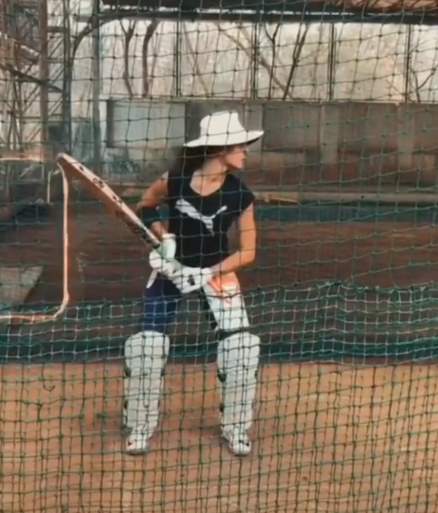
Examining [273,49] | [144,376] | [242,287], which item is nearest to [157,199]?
[144,376]

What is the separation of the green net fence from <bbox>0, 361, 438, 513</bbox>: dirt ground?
1 cm

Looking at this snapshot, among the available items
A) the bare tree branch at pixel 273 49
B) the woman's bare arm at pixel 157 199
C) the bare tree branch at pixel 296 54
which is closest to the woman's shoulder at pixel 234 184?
the woman's bare arm at pixel 157 199

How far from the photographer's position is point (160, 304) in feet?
11.6

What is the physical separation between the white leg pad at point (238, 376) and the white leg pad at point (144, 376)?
25cm

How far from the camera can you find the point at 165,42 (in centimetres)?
1043

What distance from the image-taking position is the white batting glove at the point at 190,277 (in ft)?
11.5

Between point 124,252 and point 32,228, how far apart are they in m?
1.45

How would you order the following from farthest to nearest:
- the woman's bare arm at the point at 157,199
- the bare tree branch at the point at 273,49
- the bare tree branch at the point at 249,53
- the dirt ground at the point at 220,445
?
the bare tree branch at the point at 273,49, the bare tree branch at the point at 249,53, the woman's bare arm at the point at 157,199, the dirt ground at the point at 220,445

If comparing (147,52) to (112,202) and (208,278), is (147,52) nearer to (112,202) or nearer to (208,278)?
(112,202)

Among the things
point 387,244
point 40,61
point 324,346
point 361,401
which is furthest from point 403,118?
point 361,401

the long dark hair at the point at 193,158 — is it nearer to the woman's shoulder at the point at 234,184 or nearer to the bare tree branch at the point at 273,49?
the woman's shoulder at the point at 234,184

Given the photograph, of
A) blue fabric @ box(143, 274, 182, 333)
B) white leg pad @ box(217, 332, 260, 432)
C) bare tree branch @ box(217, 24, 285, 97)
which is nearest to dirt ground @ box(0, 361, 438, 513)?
white leg pad @ box(217, 332, 260, 432)

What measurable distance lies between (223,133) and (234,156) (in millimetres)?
100

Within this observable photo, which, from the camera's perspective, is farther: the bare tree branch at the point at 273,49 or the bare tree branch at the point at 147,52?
the bare tree branch at the point at 273,49
